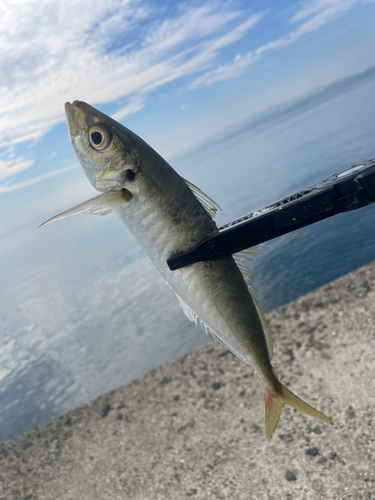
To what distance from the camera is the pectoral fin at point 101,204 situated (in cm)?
98

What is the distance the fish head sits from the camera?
40.8 inches

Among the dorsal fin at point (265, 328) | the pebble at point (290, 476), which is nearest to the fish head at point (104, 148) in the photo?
the dorsal fin at point (265, 328)

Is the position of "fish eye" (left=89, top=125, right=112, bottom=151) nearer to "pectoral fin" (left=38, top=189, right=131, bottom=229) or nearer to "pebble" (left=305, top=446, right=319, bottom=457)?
"pectoral fin" (left=38, top=189, right=131, bottom=229)

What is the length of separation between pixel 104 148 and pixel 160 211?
236 mm

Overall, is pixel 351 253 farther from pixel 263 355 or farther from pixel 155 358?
pixel 263 355

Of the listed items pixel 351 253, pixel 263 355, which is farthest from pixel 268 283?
pixel 263 355

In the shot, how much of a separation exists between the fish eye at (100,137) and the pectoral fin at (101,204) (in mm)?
144

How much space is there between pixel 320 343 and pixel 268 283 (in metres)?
2.00

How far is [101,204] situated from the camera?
3.23ft

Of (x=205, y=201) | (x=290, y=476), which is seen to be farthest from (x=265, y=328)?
(x=290, y=476)

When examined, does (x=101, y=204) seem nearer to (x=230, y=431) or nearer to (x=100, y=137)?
(x=100, y=137)

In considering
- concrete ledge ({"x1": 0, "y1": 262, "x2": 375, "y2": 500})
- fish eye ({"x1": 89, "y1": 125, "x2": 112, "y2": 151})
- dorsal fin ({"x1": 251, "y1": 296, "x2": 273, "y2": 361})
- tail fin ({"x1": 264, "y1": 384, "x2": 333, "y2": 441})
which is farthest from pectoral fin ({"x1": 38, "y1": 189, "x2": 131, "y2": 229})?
concrete ledge ({"x1": 0, "y1": 262, "x2": 375, "y2": 500})

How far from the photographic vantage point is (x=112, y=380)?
4.76 meters

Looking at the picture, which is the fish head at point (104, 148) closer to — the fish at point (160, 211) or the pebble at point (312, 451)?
the fish at point (160, 211)
